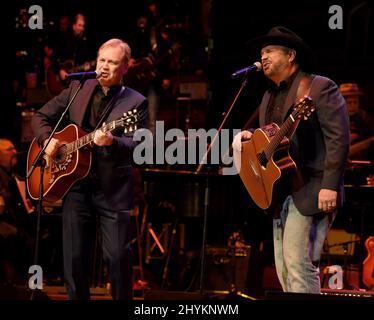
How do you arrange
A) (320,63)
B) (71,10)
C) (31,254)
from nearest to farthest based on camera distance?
(31,254), (320,63), (71,10)

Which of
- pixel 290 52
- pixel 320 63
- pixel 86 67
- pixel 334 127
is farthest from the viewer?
pixel 320 63

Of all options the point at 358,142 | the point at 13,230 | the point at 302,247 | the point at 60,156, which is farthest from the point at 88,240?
the point at 358,142

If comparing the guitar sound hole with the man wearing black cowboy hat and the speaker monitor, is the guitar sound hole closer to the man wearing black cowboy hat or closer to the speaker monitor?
the man wearing black cowboy hat

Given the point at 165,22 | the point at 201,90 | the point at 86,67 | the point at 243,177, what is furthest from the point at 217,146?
the point at 165,22

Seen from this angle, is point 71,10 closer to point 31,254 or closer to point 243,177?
point 31,254

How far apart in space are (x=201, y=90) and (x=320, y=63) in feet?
6.73

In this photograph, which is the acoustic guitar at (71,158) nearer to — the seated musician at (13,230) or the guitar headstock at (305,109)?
the guitar headstock at (305,109)

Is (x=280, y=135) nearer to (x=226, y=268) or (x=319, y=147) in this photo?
(x=319, y=147)

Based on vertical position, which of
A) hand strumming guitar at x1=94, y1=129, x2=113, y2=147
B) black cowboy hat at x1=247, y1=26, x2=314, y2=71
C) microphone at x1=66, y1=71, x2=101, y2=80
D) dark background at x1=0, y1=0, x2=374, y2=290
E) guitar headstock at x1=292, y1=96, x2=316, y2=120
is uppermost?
dark background at x1=0, y1=0, x2=374, y2=290

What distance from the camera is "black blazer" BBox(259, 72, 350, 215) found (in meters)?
5.31

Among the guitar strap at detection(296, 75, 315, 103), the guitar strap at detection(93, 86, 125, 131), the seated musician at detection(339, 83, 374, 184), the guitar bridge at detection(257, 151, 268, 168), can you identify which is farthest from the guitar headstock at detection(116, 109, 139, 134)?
the seated musician at detection(339, 83, 374, 184)

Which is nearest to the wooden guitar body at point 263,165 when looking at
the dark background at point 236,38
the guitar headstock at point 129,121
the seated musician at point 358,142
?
the guitar headstock at point 129,121

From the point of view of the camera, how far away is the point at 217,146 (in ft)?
23.8

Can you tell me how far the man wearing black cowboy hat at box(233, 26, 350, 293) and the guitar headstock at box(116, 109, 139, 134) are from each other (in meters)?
1.08
